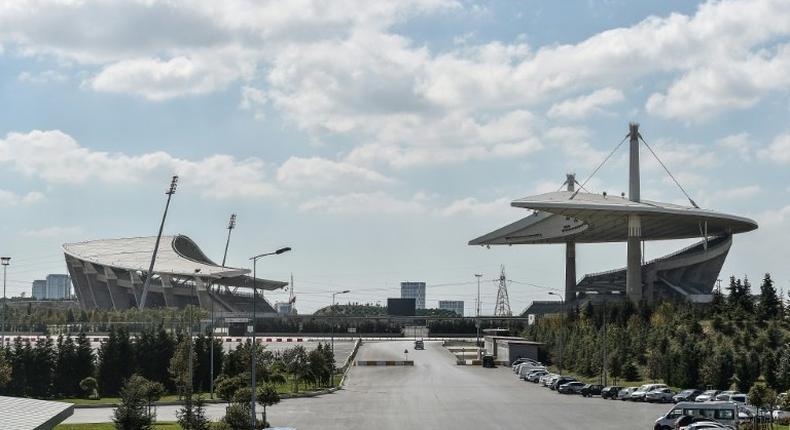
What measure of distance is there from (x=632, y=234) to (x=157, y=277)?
94.5m

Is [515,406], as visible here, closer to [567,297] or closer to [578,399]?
[578,399]

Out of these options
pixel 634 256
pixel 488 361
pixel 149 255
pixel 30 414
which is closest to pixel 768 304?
pixel 488 361

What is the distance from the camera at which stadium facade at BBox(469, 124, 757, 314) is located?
334ft

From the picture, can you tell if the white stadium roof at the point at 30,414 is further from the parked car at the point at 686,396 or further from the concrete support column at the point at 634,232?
the concrete support column at the point at 634,232

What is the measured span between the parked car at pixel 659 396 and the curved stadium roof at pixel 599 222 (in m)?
43.9

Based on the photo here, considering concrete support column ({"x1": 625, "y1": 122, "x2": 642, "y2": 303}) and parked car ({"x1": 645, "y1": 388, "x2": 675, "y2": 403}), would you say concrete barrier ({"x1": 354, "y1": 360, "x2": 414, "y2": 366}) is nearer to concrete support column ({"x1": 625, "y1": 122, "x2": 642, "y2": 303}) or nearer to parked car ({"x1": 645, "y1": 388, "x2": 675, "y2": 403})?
concrete support column ({"x1": 625, "y1": 122, "x2": 642, "y2": 303})

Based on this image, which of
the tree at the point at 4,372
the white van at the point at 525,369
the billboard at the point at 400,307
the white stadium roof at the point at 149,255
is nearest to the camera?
the tree at the point at 4,372

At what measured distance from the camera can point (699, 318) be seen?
7531 centimetres

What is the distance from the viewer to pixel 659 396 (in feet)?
182

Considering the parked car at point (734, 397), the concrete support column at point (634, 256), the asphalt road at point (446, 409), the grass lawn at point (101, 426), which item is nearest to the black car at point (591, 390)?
the asphalt road at point (446, 409)

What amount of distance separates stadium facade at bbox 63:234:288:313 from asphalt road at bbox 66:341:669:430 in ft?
329

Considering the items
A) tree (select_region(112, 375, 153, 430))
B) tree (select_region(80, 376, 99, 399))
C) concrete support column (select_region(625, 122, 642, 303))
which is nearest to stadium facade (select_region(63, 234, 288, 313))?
concrete support column (select_region(625, 122, 642, 303))

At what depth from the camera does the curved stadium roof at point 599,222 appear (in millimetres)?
100500

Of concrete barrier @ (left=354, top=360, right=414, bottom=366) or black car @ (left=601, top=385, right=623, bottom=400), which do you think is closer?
black car @ (left=601, top=385, right=623, bottom=400)
